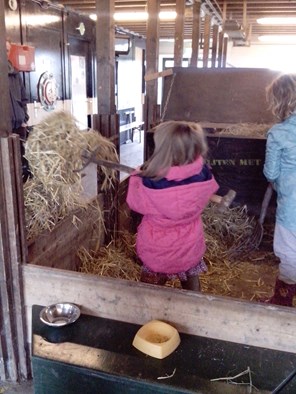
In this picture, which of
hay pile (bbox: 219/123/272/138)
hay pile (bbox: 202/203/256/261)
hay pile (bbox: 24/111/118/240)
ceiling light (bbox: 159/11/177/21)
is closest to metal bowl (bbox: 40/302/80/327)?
hay pile (bbox: 24/111/118/240)

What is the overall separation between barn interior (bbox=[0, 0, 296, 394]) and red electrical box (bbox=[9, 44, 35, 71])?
0.06ft

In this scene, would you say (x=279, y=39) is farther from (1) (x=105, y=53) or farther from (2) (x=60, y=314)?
(2) (x=60, y=314)

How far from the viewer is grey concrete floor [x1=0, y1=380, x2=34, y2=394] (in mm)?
1857

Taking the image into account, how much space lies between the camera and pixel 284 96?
201cm

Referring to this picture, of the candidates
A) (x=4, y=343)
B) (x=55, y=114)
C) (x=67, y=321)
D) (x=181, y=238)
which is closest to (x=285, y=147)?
(x=181, y=238)

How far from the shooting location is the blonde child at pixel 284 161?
1.97 m

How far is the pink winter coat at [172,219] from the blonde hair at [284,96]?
524 millimetres

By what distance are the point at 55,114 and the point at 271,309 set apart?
1321 millimetres

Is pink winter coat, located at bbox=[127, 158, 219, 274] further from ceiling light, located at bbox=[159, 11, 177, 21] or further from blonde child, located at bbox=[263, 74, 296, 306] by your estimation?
ceiling light, located at bbox=[159, 11, 177, 21]

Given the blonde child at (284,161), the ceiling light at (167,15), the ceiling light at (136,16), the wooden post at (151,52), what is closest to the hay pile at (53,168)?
the blonde child at (284,161)

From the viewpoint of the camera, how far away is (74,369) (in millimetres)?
1271

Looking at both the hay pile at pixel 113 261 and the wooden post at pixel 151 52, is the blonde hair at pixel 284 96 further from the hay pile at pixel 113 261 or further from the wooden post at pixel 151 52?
the wooden post at pixel 151 52

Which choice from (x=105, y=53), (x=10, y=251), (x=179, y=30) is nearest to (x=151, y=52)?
(x=179, y=30)

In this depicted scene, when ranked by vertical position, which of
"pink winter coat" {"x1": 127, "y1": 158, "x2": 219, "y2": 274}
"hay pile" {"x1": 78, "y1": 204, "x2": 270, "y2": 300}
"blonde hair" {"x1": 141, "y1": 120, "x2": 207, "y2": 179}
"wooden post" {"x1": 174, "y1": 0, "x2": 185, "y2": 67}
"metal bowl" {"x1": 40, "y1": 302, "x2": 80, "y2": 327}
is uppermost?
"wooden post" {"x1": 174, "y1": 0, "x2": 185, "y2": 67}
